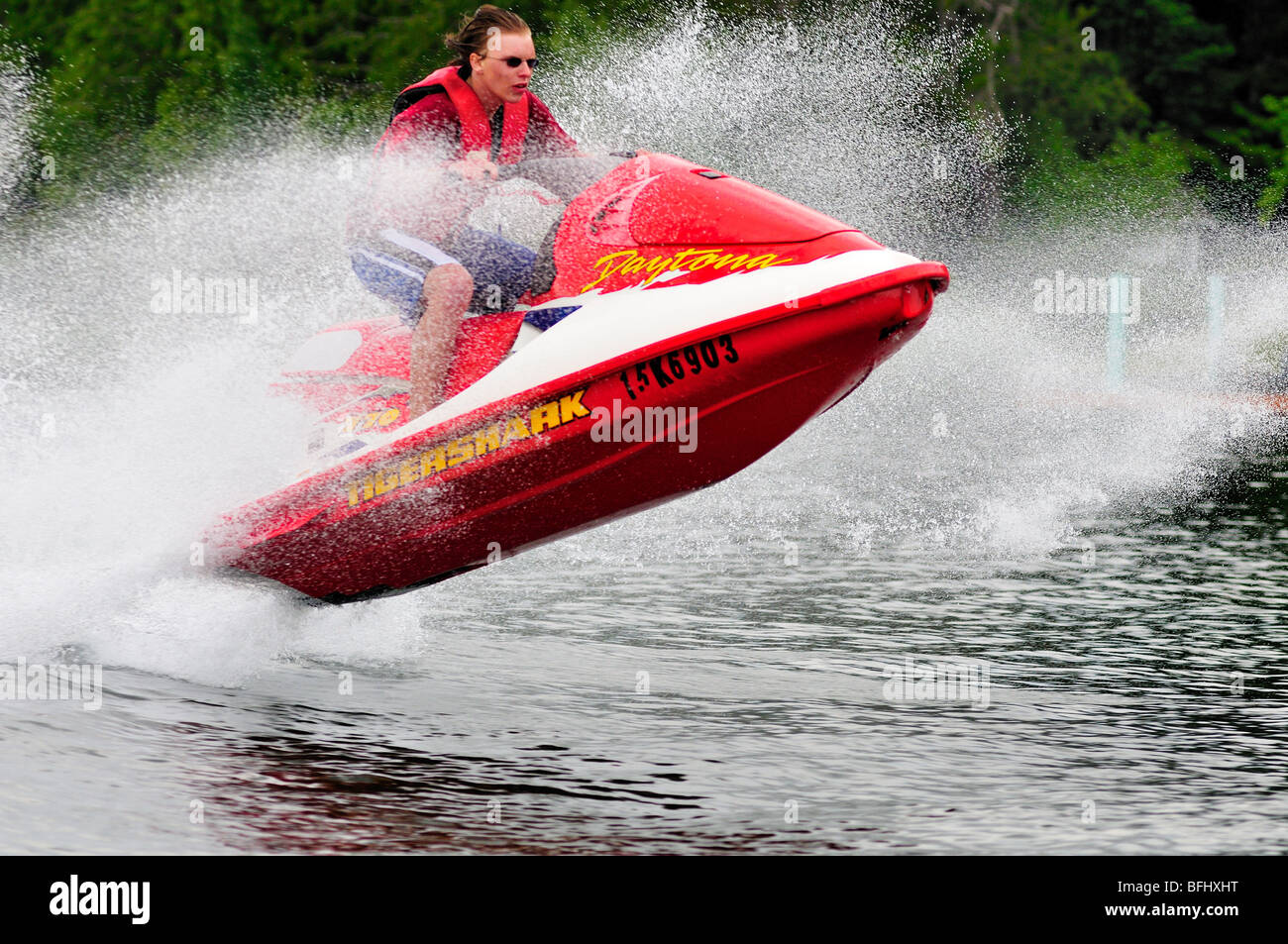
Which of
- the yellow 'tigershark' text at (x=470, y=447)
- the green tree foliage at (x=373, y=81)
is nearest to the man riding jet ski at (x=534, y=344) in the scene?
the yellow 'tigershark' text at (x=470, y=447)

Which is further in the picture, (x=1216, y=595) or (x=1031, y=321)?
(x=1031, y=321)

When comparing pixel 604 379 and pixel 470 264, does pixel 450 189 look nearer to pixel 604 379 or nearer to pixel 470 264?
pixel 470 264

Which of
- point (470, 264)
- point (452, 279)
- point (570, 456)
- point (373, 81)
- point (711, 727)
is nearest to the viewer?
point (711, 727)

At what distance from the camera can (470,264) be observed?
17.9ft

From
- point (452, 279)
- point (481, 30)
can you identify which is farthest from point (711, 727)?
point (481, 30)

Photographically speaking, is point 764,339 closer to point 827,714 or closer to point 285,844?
point 827,714

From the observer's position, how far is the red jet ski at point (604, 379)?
5.00m

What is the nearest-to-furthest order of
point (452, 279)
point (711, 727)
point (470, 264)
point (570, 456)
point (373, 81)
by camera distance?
1. point (711, 727)
2. point (570, 456)
3. point (452, 279)
4. point (470, 264)
5. point (373, 81)

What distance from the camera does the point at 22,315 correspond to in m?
17.2

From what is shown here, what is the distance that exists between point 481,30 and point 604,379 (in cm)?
119

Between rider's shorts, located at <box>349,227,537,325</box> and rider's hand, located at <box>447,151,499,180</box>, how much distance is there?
27 cm

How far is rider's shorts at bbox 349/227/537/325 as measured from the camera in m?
5.45

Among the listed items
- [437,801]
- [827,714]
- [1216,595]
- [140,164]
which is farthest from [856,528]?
[140,164]

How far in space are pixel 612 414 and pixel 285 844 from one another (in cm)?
175
